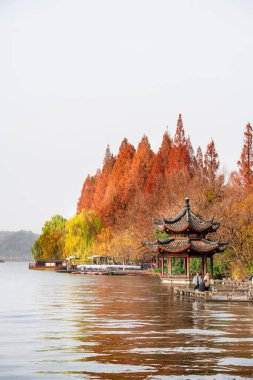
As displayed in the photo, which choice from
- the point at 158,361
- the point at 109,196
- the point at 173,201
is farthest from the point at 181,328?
the point at 109,196

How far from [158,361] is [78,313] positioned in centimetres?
1394

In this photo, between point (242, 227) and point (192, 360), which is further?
point (242, 227)

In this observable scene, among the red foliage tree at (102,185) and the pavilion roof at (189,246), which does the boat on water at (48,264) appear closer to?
the red foliage tree at (102,185)

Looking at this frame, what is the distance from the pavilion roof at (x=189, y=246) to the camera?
→ 58.6 metres

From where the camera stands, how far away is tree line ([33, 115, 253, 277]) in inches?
2517

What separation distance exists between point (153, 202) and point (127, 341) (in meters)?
71.4

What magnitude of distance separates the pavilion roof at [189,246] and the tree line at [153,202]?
2.30 m

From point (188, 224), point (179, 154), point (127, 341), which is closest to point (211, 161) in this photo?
point (179, 154)

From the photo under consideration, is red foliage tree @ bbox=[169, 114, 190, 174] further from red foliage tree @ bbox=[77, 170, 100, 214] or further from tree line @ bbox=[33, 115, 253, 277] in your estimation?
red foliage tree @ bbox=[77, 170, 100, 214]

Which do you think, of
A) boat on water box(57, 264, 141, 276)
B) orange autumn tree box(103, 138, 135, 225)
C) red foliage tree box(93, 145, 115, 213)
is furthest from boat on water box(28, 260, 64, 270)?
orange autumn tree box(103, 138, 135, 225)

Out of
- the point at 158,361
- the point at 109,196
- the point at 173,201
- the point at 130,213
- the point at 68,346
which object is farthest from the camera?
the point at 109,196

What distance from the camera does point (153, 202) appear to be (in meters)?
92.5

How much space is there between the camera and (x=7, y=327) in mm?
25469

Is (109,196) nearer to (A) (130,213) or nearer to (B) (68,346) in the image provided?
(A) (130,213)
